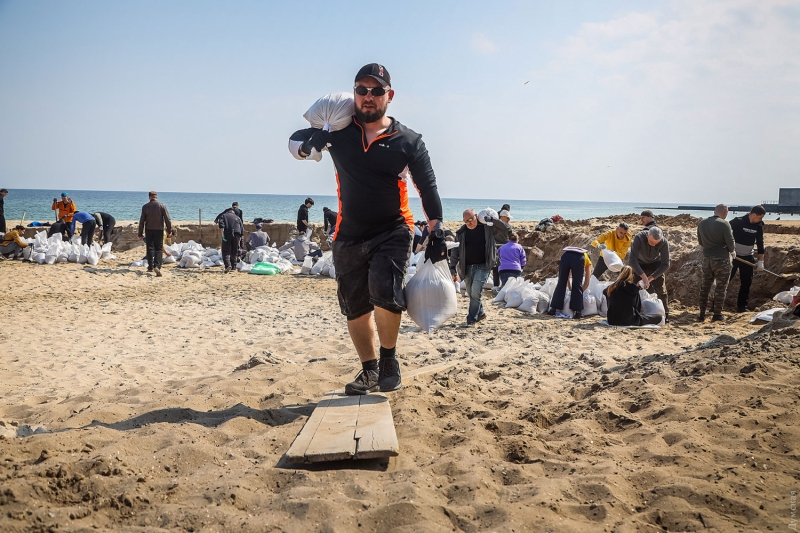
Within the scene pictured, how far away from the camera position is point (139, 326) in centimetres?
768

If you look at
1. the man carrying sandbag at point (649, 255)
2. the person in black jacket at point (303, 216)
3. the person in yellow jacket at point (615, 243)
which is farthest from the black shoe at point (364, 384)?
the person in black jacket at point (303, 216)

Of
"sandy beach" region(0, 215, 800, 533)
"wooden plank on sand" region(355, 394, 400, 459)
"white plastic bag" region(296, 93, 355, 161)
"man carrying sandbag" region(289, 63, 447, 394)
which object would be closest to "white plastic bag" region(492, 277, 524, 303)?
"sandy beach" region(0, 215, 800, 533)

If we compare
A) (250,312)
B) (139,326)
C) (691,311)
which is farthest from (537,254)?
(139,326)

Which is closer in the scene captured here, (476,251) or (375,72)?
(375,72)

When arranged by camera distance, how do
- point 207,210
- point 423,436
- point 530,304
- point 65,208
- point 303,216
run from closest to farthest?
point 423,436
point 530,304
point 303,216
point 65,208
point 207,210

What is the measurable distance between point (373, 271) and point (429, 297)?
44 cm

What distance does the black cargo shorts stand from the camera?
3670mm

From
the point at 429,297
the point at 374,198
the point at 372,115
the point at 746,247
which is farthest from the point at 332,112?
the point at 746,247

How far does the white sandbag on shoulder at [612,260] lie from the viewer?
29.4ft

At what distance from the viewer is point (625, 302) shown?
802 centimetres

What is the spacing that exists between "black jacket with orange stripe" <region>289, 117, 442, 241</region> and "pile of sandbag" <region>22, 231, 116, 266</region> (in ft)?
43.8

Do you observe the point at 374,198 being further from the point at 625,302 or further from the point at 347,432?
the point at 625,302

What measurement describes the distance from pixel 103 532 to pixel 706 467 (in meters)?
2.40

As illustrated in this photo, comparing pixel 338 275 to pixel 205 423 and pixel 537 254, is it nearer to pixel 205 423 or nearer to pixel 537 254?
pixel 205 423
